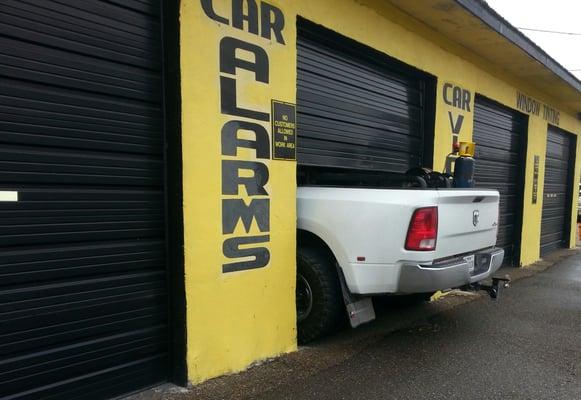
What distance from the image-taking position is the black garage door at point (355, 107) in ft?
15.9

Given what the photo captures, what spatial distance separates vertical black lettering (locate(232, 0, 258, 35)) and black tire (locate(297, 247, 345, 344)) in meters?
2.06

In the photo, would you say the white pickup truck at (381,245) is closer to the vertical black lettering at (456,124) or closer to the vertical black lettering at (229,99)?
the vertical black lettering at (229,99)

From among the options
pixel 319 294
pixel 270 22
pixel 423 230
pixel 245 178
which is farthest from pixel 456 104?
pixel 245 178

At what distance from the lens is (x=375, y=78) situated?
5832mm

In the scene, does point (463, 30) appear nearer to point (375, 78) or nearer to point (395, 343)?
point (375, 78)

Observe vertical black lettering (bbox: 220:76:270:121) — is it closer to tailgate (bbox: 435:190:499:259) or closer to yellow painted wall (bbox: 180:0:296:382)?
yellow painted wall (bbox: 180:0:296:382)

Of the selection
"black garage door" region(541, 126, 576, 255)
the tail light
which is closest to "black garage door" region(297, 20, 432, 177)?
the tail light

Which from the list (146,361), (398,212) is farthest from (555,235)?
(146,361)

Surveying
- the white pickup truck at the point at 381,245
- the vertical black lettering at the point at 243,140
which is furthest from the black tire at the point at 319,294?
the vertical black lettering at the point at 243,140

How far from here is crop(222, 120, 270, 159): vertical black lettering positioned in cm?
362

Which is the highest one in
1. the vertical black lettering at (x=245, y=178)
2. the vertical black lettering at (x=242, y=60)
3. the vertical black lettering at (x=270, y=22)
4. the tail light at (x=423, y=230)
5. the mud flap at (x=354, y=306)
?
the vertical black lettering at (x=270, y=22)

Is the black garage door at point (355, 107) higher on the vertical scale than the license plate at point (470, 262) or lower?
higher

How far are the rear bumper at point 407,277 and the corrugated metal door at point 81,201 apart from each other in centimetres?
163

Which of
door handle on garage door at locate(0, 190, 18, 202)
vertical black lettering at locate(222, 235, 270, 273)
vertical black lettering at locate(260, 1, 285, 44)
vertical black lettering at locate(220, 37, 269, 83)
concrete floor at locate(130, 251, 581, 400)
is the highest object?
vertical black lettering at locate(260, 1, 285, 44)
